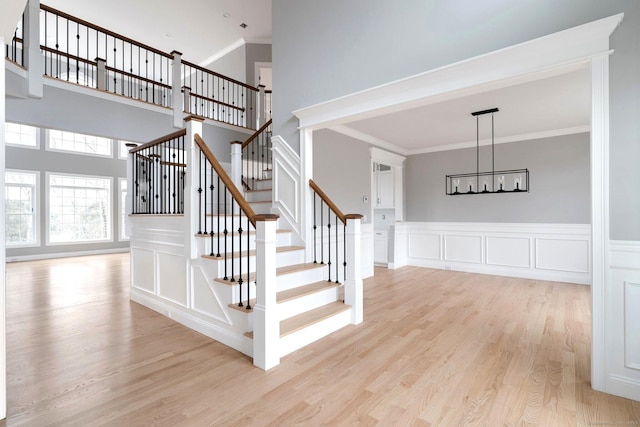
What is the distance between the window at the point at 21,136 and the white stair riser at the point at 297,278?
8.93 m

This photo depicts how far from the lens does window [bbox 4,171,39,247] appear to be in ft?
25.3

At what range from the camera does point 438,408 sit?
1.91 metres

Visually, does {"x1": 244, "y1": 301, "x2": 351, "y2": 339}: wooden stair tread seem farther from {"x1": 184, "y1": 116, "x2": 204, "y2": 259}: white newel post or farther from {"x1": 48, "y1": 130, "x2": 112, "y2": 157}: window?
{"x1": 48, "y1": 130, "x2": 112, "y2": 157}: window

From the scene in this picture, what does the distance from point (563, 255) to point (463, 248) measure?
1.59m

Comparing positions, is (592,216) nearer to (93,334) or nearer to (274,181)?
(274,181)

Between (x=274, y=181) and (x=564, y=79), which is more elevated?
(x=564, y=79)

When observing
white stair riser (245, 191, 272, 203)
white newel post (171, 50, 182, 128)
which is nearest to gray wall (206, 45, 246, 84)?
white newel post (171, 50, 182, 128)

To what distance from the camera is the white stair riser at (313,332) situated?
259 centimetres

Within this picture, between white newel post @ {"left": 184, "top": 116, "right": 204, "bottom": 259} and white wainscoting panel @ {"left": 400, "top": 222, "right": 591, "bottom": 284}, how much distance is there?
451cm

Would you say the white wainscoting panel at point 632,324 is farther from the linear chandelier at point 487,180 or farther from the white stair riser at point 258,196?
the white stair riser at point 258,196

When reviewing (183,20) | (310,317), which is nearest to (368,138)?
(310,317)

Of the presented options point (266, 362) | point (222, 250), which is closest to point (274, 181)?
point (222, 250)

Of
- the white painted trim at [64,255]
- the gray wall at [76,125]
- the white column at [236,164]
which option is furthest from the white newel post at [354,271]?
the white painted trim at [64,255]

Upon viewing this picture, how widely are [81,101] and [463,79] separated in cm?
561
